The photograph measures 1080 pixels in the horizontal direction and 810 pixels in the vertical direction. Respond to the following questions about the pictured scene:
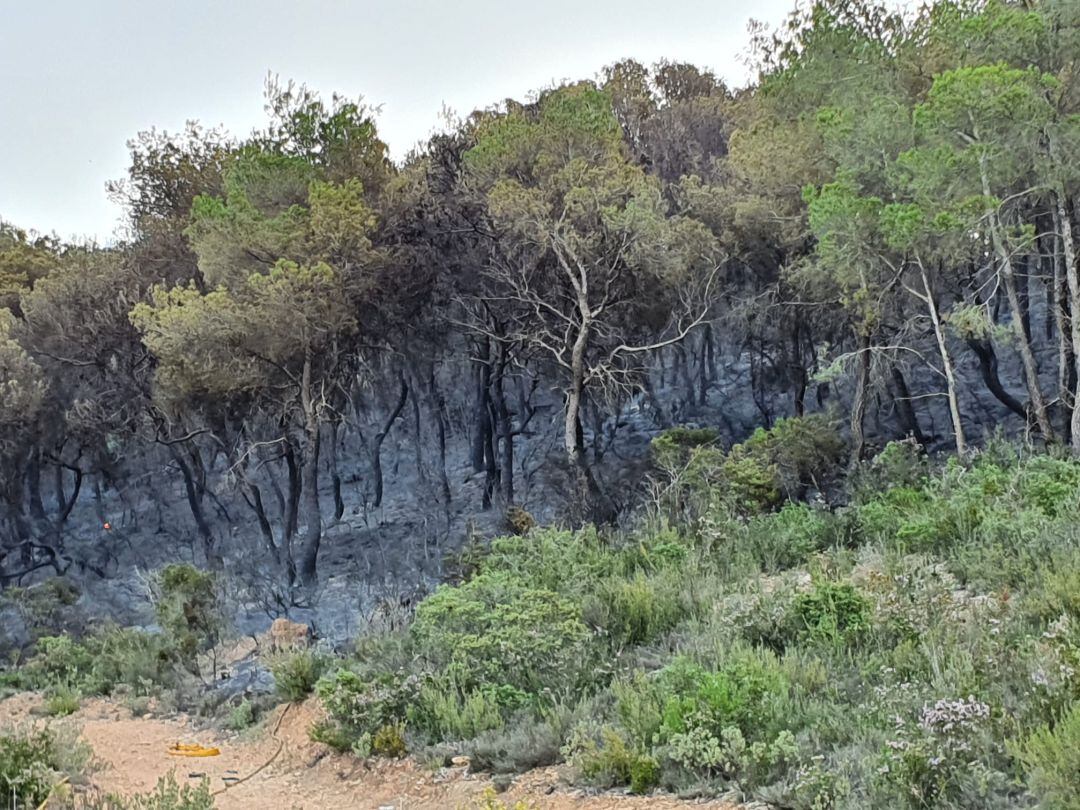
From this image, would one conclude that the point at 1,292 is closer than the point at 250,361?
No

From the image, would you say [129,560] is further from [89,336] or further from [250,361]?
[250,361]

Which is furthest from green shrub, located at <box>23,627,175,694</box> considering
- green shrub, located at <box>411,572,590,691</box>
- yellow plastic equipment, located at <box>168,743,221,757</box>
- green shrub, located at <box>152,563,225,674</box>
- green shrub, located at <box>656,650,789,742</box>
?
green shrub, located at <box>656,650,789,742</box>

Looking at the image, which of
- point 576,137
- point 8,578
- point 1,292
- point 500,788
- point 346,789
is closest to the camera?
Result: point 500,788

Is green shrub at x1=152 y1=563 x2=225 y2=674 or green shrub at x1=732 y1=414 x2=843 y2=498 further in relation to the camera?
green shrub at x1=732 y1=414 x2=843 y2=498

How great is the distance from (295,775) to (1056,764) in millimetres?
5765

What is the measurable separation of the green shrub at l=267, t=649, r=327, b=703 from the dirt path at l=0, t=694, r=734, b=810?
0.66ft

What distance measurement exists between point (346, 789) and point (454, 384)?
77.3 ft

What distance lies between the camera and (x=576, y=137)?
20469 millimetres

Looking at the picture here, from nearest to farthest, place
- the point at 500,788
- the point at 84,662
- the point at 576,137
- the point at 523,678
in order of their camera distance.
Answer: the point at 500,788
the point at 523,678
the point at 84,662
the point at 576,137

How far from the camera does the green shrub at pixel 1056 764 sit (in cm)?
350

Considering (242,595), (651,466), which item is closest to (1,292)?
(242,595)

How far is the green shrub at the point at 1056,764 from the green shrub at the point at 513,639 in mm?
3590

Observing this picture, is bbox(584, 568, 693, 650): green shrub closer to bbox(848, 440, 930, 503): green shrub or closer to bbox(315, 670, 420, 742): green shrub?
bbox(315, 670, 420, 742): green shrub

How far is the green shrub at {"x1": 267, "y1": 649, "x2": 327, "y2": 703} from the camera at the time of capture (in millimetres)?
9133
